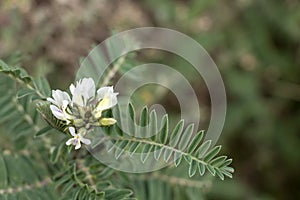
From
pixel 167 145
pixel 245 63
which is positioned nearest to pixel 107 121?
pixel 167 145

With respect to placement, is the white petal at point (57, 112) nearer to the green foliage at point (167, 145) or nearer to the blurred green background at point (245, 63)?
the green foliage at point (167, 145)

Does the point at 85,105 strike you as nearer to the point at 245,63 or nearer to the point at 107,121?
the point at 107,121

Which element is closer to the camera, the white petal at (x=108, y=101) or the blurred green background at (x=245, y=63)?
the white petal at (x=108, y=101)

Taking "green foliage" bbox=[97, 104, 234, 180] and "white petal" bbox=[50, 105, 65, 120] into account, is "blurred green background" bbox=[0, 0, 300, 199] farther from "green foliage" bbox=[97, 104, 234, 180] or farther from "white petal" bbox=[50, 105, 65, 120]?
"white petal" bbox=[50, 105, 65, 120]

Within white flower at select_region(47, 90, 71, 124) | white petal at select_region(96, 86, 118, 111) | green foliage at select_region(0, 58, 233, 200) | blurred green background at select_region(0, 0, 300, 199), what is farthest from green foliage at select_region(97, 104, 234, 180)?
blurred green background at select_region(0, 0, 300, 199)

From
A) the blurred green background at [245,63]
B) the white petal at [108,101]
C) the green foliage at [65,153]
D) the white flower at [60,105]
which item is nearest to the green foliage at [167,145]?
the green foliage at [65,153]

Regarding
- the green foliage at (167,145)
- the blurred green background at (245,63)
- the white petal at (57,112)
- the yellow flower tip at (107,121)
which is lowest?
the white petal at (57,112)
